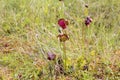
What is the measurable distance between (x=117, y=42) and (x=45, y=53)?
0.50m

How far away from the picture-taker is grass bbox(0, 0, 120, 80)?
1682 millimetres

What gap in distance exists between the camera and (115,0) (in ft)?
7.83

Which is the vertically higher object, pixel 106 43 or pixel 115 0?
pixel 115 0

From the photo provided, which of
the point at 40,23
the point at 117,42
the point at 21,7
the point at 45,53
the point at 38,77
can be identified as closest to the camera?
the point at 38,77

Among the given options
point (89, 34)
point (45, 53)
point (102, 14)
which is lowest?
point (45, 53)

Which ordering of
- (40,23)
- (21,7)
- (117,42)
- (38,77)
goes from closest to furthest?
(38,77) < (117,42) < (40,23) < (21,7)

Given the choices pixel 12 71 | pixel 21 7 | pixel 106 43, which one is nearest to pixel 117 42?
→ pixel 106 43

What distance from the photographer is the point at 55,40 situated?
192 centimetres

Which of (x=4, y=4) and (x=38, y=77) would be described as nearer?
(x=38, y=77)

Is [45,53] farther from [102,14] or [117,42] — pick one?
[102,14]

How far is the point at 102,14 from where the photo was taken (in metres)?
2.27

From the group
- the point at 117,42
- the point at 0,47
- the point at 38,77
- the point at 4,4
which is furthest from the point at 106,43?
the point at 4,4

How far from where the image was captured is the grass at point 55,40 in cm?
168

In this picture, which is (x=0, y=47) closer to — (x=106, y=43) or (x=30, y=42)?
(x=30, y=42)
